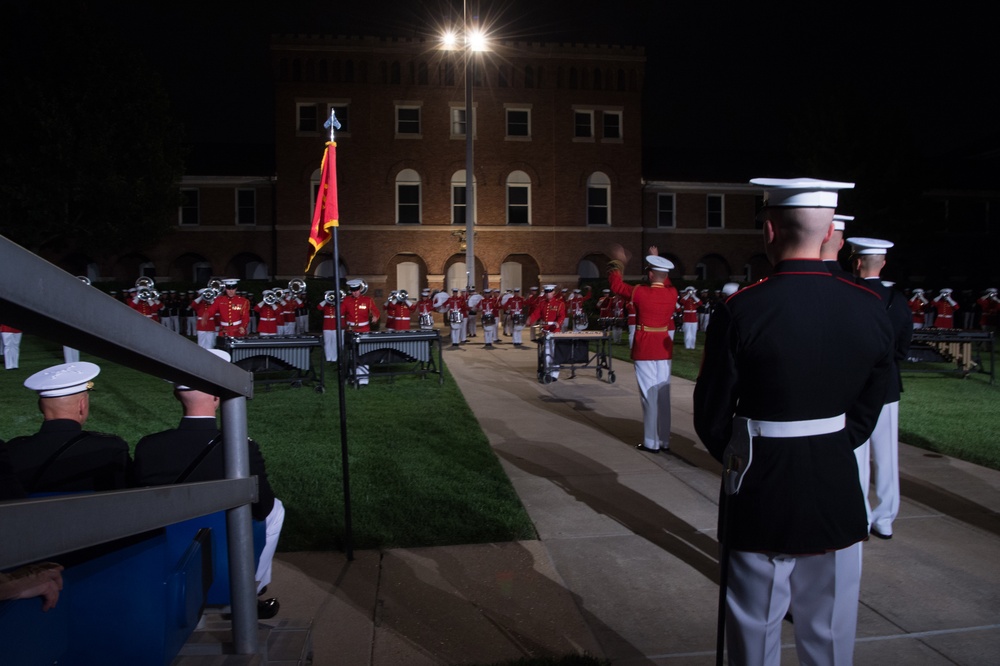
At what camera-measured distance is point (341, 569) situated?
4895mm

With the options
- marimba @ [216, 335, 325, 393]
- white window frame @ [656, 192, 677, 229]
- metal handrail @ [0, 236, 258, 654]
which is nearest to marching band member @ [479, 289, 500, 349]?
marimba @ [216, 335, 325, 393]

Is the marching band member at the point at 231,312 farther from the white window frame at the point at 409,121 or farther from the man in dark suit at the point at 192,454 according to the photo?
the white window frame at the point at 409,121

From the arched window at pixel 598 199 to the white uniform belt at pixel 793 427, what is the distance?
36628 mm

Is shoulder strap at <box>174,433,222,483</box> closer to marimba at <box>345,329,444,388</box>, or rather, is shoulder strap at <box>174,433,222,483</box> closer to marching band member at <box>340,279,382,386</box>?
marimba at <box>345,329,444,388</box>

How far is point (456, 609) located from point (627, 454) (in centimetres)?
437

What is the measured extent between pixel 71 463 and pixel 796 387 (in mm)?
2921

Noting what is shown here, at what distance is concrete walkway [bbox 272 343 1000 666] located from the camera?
380 centimetres

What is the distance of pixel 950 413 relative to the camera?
433 inches

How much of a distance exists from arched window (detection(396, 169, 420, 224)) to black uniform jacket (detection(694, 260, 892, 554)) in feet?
117

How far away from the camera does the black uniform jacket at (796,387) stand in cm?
261

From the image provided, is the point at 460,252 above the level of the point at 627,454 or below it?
above

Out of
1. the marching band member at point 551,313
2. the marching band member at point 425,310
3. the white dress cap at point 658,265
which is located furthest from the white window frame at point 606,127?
the white dress cap at point 658,265

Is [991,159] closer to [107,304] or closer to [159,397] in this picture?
[159,397]

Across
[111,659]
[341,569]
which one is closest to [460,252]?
[341,569]
